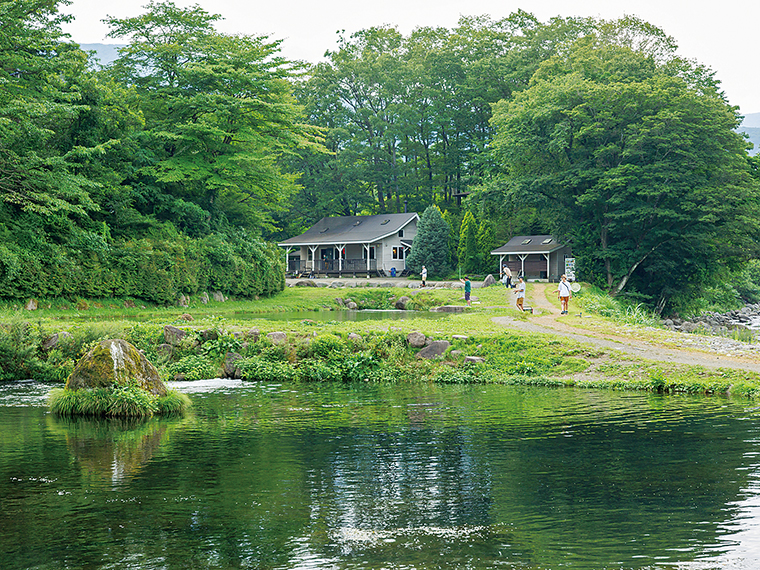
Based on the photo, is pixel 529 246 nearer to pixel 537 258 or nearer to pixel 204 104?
pixel 537 258

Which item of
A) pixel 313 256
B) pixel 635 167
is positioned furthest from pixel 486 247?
pixel 635 167

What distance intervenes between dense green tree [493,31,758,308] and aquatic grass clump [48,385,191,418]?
36.9 meters

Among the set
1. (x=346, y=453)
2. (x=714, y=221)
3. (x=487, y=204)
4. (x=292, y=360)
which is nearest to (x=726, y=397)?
(x=346, y=453)

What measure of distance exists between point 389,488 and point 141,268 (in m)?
25.8

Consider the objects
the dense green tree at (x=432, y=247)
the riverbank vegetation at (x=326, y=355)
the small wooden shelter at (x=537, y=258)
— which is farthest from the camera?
the dense green tree at (x=432, y=247)

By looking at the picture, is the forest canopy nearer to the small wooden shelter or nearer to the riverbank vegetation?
the small wooden shelter

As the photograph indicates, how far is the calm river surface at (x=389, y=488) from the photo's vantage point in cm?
639

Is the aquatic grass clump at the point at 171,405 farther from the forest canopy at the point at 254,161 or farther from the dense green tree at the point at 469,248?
the dense green tree at the point at 469,248

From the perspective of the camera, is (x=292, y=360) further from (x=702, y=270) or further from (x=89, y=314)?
(x=702, y=270)

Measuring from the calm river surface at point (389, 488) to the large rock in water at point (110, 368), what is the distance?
805mm

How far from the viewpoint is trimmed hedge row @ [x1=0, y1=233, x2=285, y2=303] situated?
27453 mm

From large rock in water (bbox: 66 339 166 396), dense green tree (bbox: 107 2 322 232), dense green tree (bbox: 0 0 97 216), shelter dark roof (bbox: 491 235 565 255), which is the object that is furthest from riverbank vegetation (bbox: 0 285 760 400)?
shelter dark roof (bbox: 491 235 565 255)

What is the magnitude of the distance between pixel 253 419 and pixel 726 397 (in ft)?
29.6

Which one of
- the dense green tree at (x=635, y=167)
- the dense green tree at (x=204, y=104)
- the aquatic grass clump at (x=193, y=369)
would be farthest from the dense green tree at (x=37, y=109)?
the dense green tree at (x=635, y=167)
